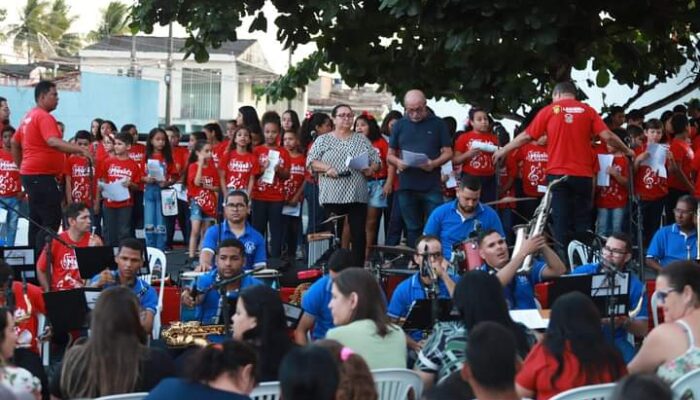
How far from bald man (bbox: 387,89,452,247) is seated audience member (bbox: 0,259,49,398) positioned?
4.52m

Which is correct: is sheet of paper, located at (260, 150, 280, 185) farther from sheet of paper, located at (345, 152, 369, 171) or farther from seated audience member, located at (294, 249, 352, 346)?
seated audience member, located at (294, 249, 352, 346)

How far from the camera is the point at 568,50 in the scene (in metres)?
12.0

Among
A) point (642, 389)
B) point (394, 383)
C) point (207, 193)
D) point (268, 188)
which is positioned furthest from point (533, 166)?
point (642, 389)

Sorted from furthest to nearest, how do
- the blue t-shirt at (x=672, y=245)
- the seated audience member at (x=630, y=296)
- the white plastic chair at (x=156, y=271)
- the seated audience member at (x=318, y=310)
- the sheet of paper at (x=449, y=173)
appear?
the sheet of paper at (x=449, y=173) → the blue t-shirt at (x=672, y=245) → the white plastic chair at (x=156, y=271) → the seated audience member at (x=630, y=296) → the seated audience member at (x=318, y=310)

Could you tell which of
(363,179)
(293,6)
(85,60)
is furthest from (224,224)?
(85,60)

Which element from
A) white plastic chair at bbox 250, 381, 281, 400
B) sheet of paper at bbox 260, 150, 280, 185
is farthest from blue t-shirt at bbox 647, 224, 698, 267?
white plastic chair at bbox 250, 381, 281, 400

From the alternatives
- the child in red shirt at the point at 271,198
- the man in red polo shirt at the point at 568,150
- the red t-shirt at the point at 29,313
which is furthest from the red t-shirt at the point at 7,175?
the man in red polo shirt at the point at 568,150

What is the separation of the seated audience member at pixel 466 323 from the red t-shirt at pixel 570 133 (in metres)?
4.78

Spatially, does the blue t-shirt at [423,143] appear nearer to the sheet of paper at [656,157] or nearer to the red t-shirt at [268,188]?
the red t-shirt at [268,188]

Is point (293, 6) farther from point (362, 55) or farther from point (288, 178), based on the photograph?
point (288, 178)

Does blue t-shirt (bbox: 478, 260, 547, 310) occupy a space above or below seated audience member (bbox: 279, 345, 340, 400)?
below

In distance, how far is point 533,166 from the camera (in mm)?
13516

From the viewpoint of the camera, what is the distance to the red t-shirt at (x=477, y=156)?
1333cm

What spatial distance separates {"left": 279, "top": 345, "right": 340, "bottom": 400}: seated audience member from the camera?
4270mm
